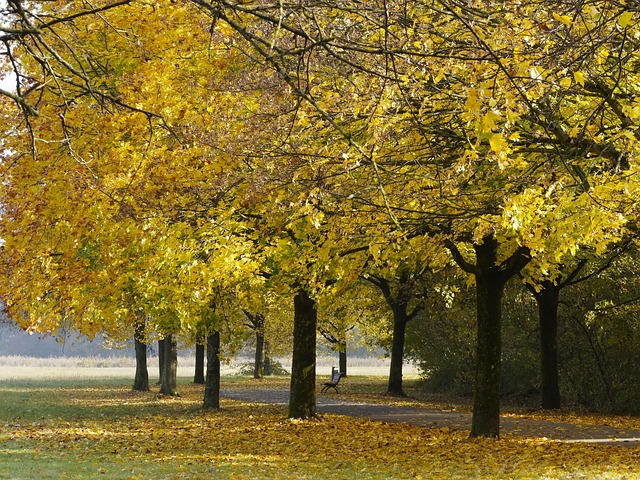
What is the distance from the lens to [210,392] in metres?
24.6

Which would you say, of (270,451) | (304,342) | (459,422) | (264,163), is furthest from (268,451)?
(459,422)

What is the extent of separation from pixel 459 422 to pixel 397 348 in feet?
39.0

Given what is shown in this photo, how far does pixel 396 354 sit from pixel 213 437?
16428mm

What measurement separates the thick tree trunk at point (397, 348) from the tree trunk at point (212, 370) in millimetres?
10174

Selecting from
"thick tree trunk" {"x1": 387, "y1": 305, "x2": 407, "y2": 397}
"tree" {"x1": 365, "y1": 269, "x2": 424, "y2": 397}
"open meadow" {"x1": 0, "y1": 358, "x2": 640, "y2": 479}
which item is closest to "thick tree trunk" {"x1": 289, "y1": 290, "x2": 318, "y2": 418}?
"open meadow" {"x1": 0, "y1": 358, "x2": 640, "y2": 479}

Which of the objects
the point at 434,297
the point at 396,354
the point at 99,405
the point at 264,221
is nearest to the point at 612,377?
the point at 434,297

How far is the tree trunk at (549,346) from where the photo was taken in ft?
81.2

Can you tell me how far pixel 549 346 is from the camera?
2483 centimetres

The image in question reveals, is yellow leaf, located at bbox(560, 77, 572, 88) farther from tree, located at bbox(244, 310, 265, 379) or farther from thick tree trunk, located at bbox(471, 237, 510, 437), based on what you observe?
tree, located at bbox(244, 310, 265, 379)

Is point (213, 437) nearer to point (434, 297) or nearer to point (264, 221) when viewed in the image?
point (264, 221)

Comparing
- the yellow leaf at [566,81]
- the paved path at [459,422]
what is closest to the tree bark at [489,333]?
the paved path at [459,422]

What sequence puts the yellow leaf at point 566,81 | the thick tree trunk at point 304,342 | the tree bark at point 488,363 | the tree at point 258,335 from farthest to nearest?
the tree at point 258,335
the thick tree trunk at point 304,342
the tree bark at point 488,363
the yellow leaf at point 566,81

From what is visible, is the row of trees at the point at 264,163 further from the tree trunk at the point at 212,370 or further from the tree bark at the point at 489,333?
the tree trunk at the point at 212,370

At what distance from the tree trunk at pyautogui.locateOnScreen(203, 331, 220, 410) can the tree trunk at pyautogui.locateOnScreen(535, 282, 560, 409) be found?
32.2ft
